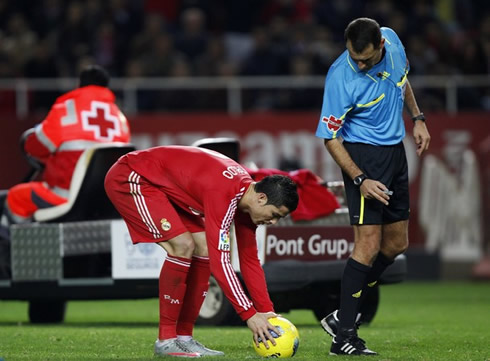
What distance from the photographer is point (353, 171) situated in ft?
26.2

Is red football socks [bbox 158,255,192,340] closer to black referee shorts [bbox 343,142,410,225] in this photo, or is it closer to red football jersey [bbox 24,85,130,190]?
black referee shorts [bbox 343,142,410,225]

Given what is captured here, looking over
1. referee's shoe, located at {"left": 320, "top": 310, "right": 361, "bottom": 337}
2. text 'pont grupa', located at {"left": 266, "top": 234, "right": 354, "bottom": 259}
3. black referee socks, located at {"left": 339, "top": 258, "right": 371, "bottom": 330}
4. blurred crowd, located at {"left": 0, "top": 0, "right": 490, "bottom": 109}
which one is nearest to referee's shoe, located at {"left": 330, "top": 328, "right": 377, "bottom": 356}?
black referee socks, located at {"left": 339, "top": 258, "right": 371, "bottom": 330}

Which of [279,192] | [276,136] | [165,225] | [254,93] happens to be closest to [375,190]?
[279,192]

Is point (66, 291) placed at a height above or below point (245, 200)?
below

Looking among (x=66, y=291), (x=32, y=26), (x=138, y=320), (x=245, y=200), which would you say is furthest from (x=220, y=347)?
(x=32, y=26)

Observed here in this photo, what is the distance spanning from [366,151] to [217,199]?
113 centimetres

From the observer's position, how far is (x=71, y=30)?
18.8 metres

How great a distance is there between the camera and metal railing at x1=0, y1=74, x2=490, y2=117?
18.0m

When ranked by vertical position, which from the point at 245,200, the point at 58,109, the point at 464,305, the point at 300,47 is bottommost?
the point at 464,305

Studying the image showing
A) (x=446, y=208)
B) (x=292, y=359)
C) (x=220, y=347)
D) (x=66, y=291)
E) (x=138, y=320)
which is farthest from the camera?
(x=446, y=208)

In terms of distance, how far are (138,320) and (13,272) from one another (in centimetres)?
145

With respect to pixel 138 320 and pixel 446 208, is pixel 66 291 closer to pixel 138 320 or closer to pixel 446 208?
pixel 138 320

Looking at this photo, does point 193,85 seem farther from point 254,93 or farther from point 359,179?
point 359,179

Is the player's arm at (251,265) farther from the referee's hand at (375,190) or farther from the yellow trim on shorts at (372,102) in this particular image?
the yellow trim on shorts at (372,102)
